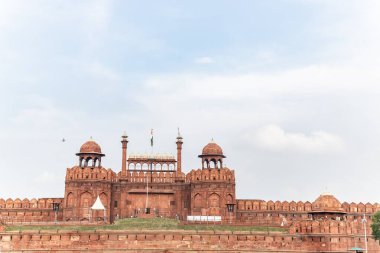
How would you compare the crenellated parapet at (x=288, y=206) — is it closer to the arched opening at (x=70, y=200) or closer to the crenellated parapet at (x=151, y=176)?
the crenellated parapet at (x=151, y=176)

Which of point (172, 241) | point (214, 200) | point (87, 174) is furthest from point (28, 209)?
point (214, 200)

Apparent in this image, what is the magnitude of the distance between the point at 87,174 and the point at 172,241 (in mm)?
13771

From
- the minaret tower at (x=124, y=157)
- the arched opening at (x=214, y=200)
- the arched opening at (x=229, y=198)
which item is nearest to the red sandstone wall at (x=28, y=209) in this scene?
the minaret tower at (x=124, y=157)

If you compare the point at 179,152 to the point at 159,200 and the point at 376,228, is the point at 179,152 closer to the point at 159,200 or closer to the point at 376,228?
the point at 159,200

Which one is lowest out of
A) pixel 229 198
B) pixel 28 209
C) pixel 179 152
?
pixel 28 209

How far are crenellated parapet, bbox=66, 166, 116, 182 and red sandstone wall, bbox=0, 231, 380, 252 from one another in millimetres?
9713

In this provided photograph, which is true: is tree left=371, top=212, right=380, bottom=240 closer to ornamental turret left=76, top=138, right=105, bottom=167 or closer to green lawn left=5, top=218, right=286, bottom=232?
green lawn left=5, top=218, right=286, bottom=232

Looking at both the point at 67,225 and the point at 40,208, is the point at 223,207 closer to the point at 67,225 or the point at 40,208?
the point at 67,225

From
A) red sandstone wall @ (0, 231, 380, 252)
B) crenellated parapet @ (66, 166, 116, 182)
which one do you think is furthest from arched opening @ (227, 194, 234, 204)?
crenellated parapet @ (66, 166, 116, 182)

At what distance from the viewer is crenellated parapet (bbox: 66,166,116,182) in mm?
56594

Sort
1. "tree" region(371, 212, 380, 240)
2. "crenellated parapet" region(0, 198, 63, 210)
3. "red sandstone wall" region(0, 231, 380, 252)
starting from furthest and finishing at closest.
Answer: "crenellated parapet" region(0, 198, 63, 210) < "tree" region(371, 212, 380, 240) < "red sandstone wall" region(0, 231, 380, 252)

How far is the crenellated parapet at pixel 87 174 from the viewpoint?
56594 millimetres

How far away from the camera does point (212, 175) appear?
5753 cm

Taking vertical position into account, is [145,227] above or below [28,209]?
below
